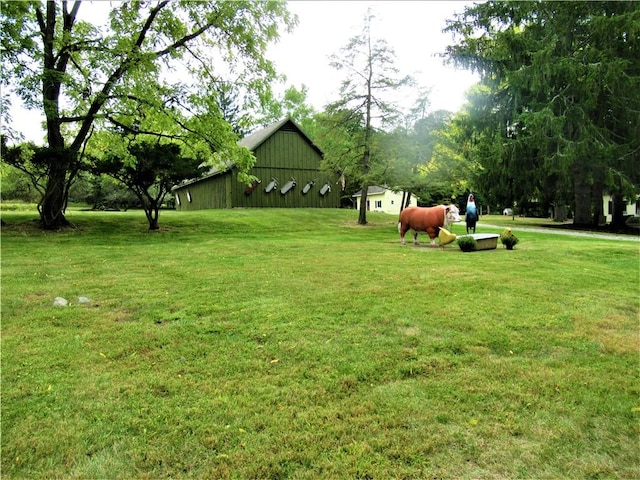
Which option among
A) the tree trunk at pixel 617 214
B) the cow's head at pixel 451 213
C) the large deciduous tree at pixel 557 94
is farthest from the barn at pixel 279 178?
the tree trunk at pixel 617 214

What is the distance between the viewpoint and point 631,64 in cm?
1747

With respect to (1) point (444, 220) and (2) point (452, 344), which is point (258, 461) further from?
(1) point (444, 220)

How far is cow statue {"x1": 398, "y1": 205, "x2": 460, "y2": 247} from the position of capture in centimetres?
1145

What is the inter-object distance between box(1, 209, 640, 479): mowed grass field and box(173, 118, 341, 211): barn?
19.7 meters

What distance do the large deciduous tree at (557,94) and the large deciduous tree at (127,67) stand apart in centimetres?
1219

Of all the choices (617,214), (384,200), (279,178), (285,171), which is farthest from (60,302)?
(384,200)

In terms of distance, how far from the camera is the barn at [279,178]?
2612cm

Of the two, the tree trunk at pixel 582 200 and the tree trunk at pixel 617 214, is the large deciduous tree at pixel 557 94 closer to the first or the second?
the tree trunk at pixel 582 200

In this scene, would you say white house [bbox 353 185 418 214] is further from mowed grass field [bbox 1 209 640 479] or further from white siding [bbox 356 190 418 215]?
mowed grass field [bbox 1 209 640 479]

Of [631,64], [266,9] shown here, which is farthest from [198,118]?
[631,64]

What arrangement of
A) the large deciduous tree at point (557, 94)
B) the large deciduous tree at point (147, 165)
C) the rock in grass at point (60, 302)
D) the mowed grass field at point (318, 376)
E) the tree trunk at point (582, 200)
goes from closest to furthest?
the mowed grass field at point (318, 376) < the rock in grass at point (60, 302) < the large deciduous tree at point (147, 165) < the large deciduous tree at point (557, 94) < the tree trunk at point (582, 200)

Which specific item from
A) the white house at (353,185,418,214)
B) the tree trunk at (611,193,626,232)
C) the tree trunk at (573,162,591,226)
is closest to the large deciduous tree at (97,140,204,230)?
the tree trunk at (573,162,591,226)

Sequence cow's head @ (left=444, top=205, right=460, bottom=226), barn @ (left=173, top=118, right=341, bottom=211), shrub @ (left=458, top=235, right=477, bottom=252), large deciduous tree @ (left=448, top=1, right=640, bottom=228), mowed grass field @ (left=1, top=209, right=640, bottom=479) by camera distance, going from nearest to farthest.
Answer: mowed grass field @ (left=1, top=209, right=640, bottom=479) → shrub @ (left=458, top=235, right=477, bottom=252) → cow's head @ (left=444, top=205, right=460, bottom=226) → large deciduous tree @ (left=448, top=1, right=640, bottom=228) → barn @ (left=173, top=118, right=341, bottom=211)

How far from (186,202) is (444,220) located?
96.2 ft
